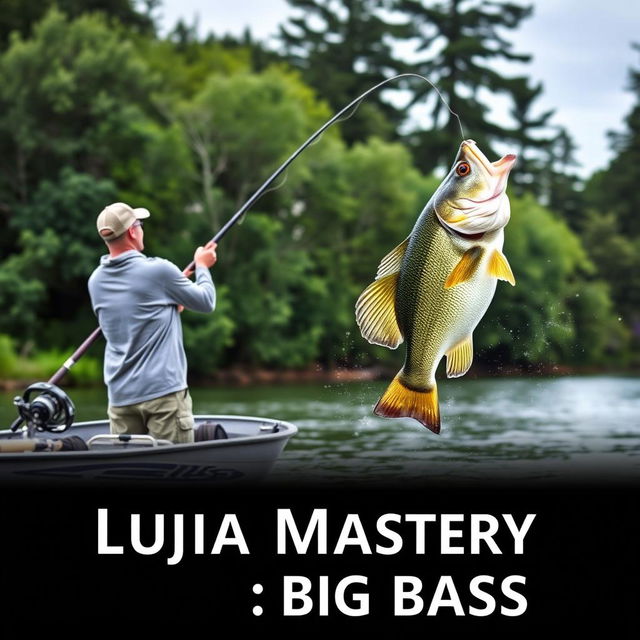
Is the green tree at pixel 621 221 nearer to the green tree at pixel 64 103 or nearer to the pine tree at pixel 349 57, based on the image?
the pine tree at pixel 349 57

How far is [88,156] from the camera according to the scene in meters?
28.5

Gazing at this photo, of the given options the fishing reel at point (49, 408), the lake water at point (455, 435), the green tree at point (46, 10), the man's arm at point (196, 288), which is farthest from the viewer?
the green tree at point (46, 10)

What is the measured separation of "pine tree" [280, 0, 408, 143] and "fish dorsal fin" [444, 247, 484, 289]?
122ft

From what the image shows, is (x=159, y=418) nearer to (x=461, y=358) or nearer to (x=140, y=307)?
(x=140, y=307)

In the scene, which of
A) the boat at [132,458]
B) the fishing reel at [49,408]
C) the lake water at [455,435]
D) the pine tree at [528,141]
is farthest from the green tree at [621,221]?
the fishing reel at [49,408]

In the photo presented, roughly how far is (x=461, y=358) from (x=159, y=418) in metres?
2.84

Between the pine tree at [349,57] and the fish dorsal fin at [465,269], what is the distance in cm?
3723

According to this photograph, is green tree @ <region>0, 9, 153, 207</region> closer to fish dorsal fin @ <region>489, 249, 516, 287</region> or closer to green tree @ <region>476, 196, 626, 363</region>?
green tree @ <region>476, 196, 626, 363</region>

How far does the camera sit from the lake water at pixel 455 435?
10391mm

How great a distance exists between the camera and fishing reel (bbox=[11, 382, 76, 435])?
6176 millimetres

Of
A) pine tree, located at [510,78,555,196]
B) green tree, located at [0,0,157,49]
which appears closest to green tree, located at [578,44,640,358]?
pine tree, located at [510,78,555,196]

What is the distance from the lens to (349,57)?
4269cm

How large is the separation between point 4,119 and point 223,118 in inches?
204

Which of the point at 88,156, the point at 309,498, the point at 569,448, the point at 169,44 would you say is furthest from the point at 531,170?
the point at 309,498
